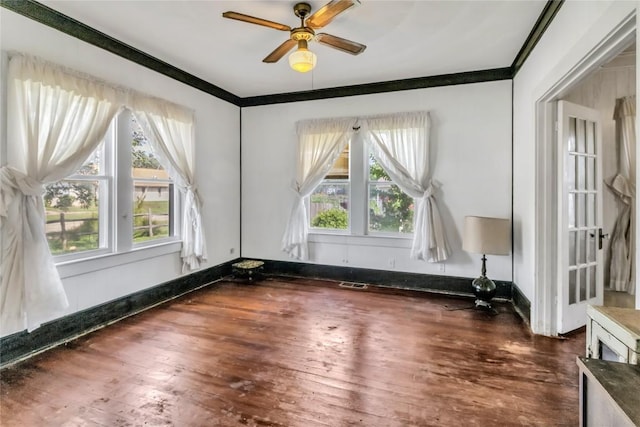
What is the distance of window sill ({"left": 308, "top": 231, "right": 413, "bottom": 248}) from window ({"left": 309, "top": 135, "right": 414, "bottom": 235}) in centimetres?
9

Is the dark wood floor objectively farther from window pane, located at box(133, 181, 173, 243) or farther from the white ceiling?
the white ceiling

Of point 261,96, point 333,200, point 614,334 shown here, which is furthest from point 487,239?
point 261,96

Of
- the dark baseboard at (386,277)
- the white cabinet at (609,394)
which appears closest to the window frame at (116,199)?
the dark baseboard at (386,277)

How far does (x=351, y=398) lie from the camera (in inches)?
79.4

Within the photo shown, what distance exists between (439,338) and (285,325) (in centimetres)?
145

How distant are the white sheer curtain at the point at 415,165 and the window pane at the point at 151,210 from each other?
2743 millimetres

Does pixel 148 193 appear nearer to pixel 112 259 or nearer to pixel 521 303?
pixel 112 259

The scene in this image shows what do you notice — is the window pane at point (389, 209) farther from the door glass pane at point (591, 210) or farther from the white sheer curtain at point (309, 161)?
the door glass pane at point (591, 210)

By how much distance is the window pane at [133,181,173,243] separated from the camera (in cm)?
356

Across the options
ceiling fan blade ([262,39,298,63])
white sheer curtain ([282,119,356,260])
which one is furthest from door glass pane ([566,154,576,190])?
ceiling fan blade ([262,39,298,63])

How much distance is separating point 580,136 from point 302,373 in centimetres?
319

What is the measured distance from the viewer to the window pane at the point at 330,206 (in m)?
4.70

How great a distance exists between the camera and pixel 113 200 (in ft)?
10.6

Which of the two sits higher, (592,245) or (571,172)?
(571,172)
